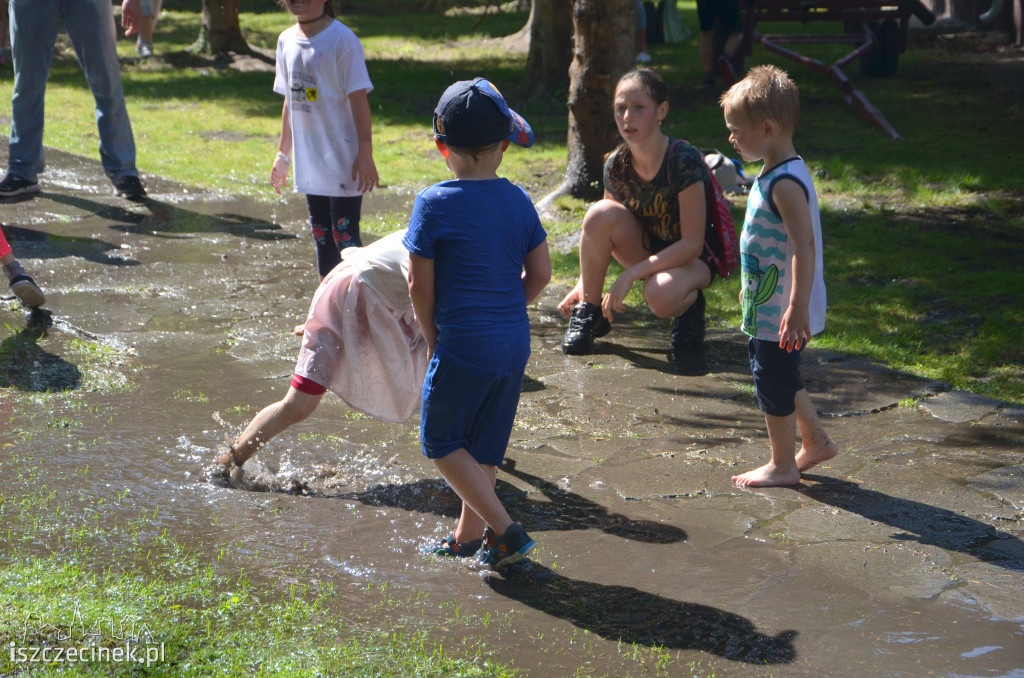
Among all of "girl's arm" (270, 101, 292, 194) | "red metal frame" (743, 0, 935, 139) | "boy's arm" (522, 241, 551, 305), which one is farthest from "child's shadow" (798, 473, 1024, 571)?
"red metal frame" (743, 0, 935, 139)

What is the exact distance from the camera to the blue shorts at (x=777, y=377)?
3.65 meters

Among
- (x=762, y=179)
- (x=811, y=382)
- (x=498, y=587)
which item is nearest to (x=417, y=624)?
(x=498, y=587)

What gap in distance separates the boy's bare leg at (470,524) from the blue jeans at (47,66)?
541cm

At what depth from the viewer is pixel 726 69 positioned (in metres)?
12.3

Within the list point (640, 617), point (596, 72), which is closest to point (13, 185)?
point (596, 72)

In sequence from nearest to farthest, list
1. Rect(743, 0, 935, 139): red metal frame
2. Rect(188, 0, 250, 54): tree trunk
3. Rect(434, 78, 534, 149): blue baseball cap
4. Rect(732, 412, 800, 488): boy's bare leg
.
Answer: Rect(434, 78, 534, 149): blue baseball cap < Rect(732, 412, 800, 488): boy's bare leg < Rect(743, 0, 935, 139): red metal frame < Rect(188, 0, 250, 54): tree trunk

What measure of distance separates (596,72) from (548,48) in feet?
17.9

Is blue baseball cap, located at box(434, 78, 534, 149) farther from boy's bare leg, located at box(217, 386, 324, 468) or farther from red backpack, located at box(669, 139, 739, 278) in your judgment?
red backpack, located at box(669, 139, 739, 278)

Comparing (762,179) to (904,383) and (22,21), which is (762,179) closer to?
(904,383)

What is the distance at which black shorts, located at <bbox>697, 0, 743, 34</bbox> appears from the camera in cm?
1248

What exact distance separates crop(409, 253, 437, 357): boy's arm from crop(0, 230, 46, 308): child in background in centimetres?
299

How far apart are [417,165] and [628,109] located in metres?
5.04

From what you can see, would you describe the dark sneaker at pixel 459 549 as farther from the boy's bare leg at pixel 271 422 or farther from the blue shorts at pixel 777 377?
the blue shorts at pixel 777 377

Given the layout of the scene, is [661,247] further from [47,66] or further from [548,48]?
[548,48]
